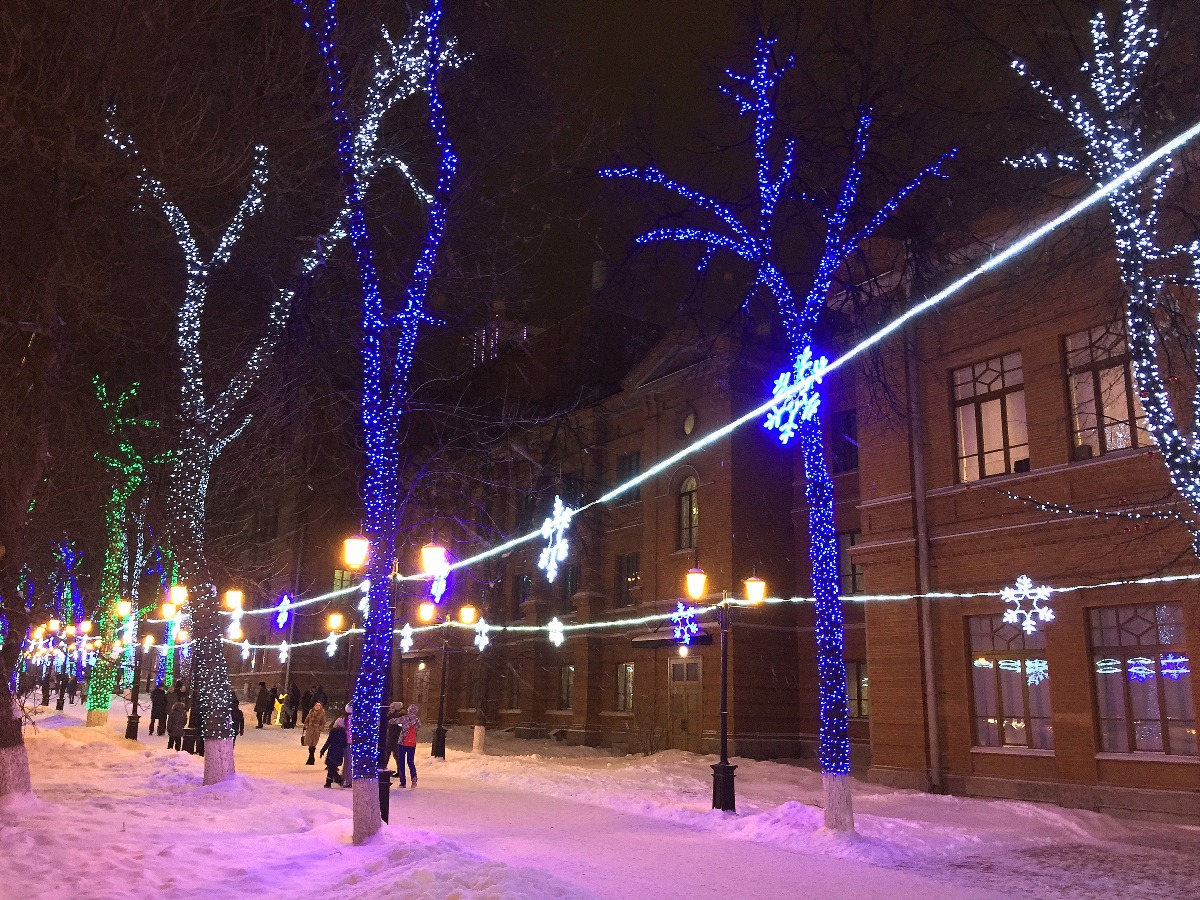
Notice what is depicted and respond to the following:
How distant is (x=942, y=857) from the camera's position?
12.8 m

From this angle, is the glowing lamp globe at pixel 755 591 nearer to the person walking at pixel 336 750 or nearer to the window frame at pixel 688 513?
the person walking at pixel 336 750

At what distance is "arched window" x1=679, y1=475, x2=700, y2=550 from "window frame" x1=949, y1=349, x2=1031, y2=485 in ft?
39.1

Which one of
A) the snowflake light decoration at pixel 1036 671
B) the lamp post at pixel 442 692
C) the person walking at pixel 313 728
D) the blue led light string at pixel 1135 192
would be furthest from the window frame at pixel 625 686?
the blue led light string at pixel 1135 192

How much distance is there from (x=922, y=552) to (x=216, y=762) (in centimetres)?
1472

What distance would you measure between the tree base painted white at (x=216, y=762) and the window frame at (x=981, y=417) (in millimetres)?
15677

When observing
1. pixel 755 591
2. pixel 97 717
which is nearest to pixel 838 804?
pixel 755 591

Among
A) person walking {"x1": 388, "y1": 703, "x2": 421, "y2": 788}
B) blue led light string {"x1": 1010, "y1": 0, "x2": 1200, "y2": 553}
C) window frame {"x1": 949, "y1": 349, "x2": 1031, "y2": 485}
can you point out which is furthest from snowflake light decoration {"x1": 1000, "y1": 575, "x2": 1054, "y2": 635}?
person walking {"x1": 388, "y1": 703, "x2": 421, "y2": 788}

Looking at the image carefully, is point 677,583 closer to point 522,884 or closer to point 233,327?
point 233,327

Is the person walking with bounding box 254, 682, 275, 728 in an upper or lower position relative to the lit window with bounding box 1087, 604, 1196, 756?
lower

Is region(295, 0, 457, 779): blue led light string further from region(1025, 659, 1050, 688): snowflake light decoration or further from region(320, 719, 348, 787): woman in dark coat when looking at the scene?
region(1025, 659, 1050, 688): snowflake light decoration

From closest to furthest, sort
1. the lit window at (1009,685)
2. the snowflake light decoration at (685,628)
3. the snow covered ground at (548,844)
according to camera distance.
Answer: the snow covered ground at (548,844) < the lit window at (1009,685) < the snowflake light decoration at (685,628)

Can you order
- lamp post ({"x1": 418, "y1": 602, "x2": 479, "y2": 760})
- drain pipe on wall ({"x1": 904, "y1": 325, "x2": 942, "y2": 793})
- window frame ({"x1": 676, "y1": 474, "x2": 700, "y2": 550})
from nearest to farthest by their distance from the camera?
drain pipe on wall ({"x1": 904, "y1": 325, "x2": 942, "y2": 793}) < lamp post ({"x1": 418, "y1": 602, "x2": 479, "y2": 760}) < window frame ({"x1": 676, "y1": 474, "x2": 700, "y2": 550})

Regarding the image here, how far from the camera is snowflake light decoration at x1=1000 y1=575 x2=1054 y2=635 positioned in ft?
59.5

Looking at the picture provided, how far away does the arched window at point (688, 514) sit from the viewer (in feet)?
104
